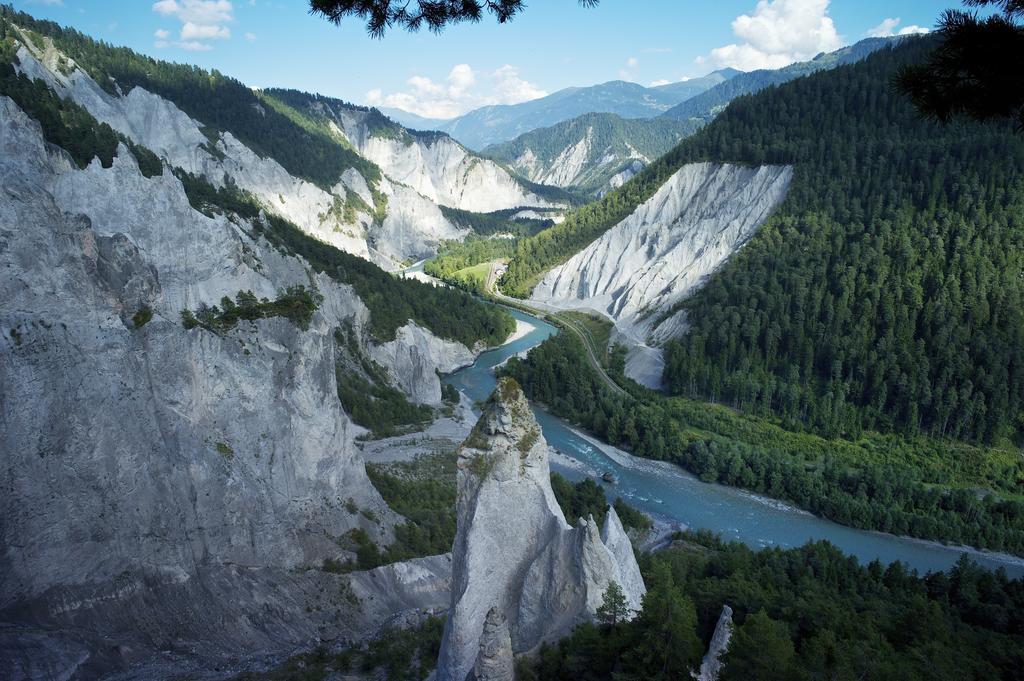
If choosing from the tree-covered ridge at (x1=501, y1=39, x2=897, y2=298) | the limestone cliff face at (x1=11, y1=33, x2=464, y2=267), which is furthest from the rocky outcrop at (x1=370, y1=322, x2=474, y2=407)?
the tree-covered ridge at (x1=501, y1=39, x2=897, y2=298)

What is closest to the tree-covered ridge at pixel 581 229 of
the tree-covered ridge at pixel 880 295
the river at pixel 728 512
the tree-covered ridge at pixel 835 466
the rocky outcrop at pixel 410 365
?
the tree-covered ridge at pixel 880 295

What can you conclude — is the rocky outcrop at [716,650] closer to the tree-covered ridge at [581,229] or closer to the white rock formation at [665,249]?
the white rock formation at [665,249]

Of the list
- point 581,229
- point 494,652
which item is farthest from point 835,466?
point 581,229

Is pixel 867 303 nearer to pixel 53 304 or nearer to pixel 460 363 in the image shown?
pixel 460 363

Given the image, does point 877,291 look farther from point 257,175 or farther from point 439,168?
point 439,168

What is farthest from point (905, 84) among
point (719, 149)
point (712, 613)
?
point (719, 149)

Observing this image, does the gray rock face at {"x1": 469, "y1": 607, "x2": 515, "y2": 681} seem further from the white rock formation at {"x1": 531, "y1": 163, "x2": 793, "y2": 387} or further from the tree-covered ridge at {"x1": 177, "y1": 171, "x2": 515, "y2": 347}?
the white rock formation at {"x1": 531, "y1": 163, "x2": 793, "y2": 387}
